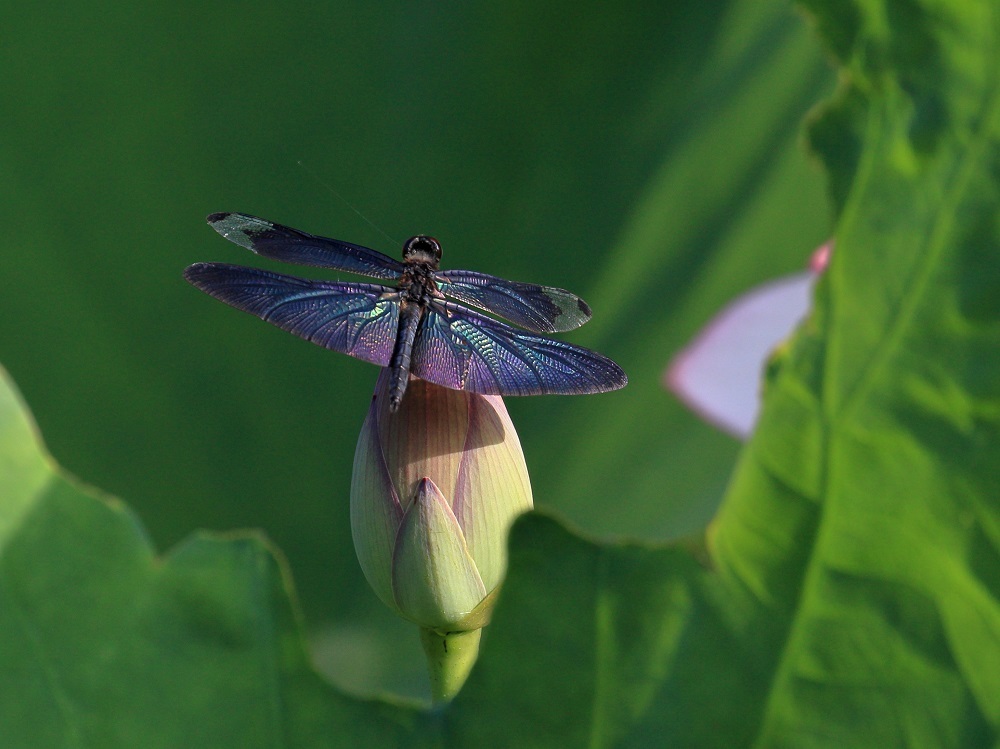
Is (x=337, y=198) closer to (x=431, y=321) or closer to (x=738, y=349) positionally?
(x=738, y=349)

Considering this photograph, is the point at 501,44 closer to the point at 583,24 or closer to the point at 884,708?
the point at 583,24

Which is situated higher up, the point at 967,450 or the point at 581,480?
the point at 967,450

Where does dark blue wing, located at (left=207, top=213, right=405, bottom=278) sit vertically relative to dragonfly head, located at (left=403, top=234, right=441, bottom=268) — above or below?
below

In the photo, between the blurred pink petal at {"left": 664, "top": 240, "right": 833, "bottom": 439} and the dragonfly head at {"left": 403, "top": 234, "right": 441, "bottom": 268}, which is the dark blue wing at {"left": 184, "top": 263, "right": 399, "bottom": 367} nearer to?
the dragonfly head at {"left": 403, "top": 234, "right": 441, "bottom": 268}

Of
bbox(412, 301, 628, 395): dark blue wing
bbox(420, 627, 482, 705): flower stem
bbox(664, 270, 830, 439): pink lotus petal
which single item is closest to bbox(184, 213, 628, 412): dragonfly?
bbox(412, 301, 628, 395): dark blue wing

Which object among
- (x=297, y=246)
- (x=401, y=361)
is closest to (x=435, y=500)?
(x=401, y=361)

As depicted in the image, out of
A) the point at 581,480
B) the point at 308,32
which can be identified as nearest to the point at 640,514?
the point at 581,480
